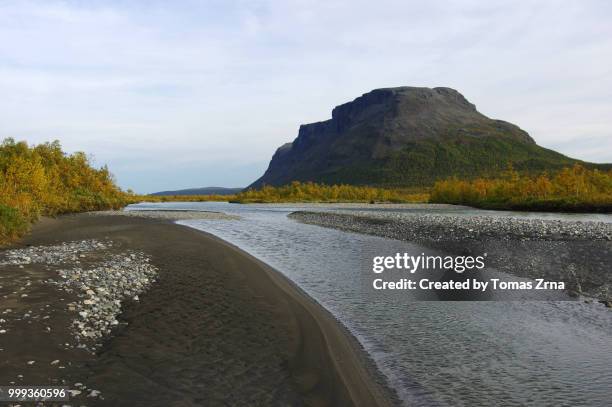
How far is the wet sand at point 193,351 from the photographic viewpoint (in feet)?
27.2

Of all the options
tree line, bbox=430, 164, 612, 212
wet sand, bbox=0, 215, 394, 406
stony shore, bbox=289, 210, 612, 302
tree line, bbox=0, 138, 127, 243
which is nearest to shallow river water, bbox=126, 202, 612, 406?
wet sand, bbox=0, 215, 394, 406

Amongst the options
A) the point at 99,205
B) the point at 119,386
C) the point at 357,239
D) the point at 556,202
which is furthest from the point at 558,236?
the point at 99,205

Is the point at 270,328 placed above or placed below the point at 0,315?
below

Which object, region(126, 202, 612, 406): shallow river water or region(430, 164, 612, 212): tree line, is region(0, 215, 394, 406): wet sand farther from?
region(430, 164, 612, 212): tree line

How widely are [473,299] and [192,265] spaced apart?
1424 cm

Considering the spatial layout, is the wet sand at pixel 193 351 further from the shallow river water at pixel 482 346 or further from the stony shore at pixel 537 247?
the stony shore at pixel 537 247

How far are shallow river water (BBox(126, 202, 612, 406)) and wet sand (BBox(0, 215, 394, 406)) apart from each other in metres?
0.92

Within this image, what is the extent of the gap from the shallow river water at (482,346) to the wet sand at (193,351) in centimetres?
92

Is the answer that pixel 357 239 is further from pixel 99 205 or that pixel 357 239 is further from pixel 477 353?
pixel 99 205

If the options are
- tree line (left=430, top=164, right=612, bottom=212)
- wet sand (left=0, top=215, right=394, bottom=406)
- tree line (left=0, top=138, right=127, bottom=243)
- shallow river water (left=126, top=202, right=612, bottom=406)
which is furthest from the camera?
tree line (left=430, top=164, right=612, bottom=212)

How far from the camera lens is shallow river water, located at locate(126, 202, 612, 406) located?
8.76 meters

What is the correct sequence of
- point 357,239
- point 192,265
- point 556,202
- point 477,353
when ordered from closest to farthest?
1. point 477,353
2. point 192,265
3. point 357,239
4. point 556,202

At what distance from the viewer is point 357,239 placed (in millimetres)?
37625

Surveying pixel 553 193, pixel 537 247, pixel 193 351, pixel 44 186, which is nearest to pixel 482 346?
pixel 193 351
